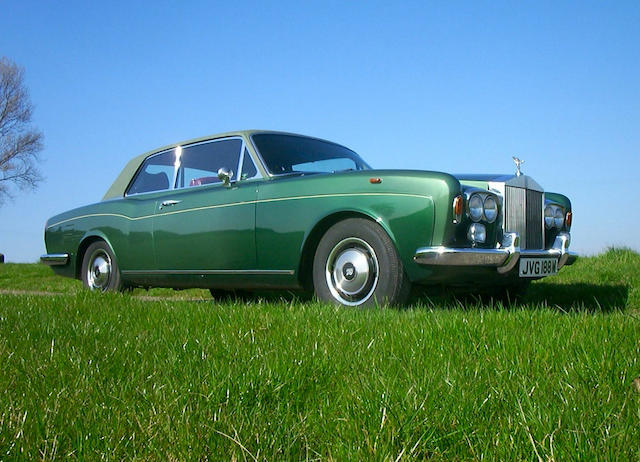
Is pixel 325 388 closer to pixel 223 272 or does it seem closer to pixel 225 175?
pixel 223 272

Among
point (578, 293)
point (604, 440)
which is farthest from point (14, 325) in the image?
point (578, 293)

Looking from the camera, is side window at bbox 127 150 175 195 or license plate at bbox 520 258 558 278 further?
side window at bbox 127 150 175 195

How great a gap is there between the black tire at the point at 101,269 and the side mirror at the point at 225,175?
78.2 inches

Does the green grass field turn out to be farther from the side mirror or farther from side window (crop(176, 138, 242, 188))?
side window (crop(176, 138, 242, 188))

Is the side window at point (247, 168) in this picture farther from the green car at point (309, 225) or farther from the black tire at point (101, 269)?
the black tire at point (101, 269)

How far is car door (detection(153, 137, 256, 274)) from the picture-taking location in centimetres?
552

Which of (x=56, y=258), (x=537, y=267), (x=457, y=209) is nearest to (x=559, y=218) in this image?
(x=537, y=267)

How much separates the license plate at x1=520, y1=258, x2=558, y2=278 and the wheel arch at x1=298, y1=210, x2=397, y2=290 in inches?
47.3

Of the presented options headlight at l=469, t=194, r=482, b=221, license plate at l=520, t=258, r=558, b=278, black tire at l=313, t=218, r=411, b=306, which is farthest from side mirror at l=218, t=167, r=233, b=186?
license plate at l=520, t=258, r=558, b=278

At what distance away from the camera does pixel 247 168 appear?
576cm

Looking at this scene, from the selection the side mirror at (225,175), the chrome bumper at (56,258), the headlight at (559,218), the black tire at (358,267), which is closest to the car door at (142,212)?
the chrome bumper at (56,258)

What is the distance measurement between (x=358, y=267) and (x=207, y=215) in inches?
71.0

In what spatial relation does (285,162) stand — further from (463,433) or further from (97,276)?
(463,433)

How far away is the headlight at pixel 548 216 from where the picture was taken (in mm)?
5623
